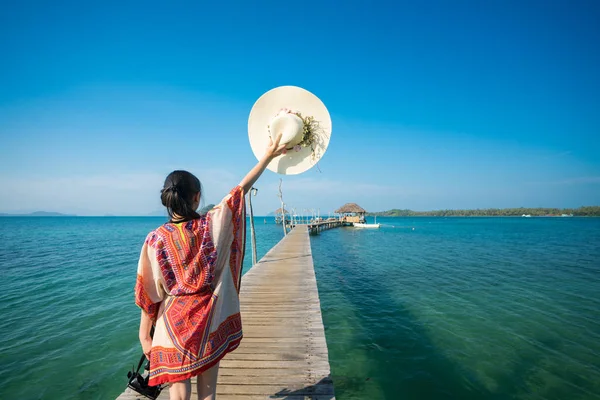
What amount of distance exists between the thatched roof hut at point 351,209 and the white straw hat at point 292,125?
169 feet

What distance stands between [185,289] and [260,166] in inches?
30.7


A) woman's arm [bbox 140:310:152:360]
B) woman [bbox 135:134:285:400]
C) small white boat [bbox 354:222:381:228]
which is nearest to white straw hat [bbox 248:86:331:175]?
woman [bbox 135:134:285:400]

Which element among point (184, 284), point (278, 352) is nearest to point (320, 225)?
point (278, 352)

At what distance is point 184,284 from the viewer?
1.44 metres

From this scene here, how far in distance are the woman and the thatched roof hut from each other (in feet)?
171

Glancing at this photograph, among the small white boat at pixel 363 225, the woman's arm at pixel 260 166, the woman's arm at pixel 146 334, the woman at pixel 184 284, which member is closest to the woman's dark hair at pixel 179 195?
the woman at pixel 184 284

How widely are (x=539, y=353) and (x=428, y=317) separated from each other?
2.49 metres

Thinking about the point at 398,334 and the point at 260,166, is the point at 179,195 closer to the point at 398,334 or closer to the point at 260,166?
the point at 260,166

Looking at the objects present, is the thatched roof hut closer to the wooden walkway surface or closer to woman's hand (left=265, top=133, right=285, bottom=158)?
the wooden walkway surface

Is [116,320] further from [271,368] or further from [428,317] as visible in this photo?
[428,317]

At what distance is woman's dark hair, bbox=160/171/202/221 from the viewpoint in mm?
1466

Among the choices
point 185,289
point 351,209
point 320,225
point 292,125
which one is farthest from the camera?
point 351,209

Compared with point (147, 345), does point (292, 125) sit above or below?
above

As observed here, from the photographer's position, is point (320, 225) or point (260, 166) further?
point (320, 225)
